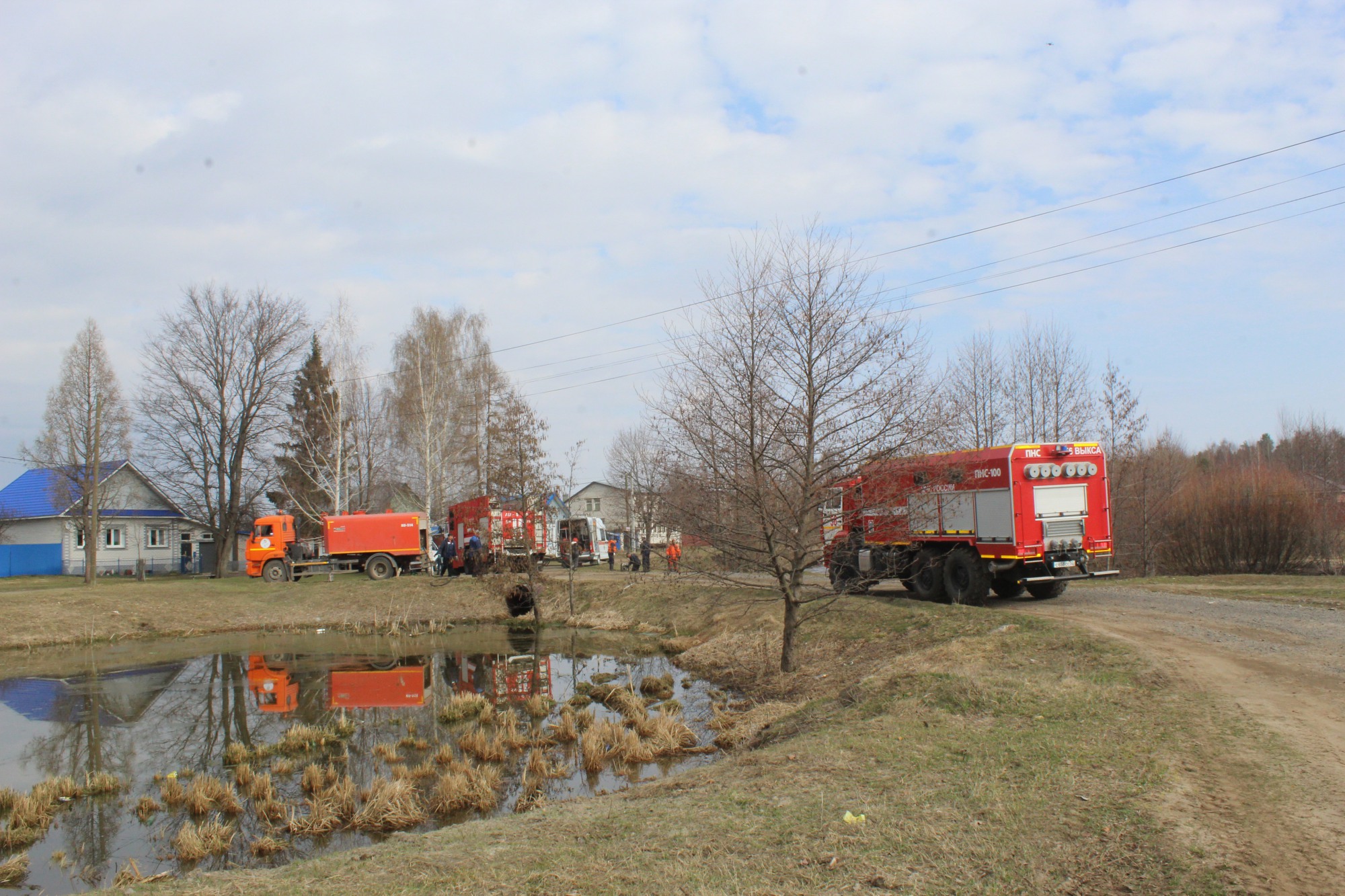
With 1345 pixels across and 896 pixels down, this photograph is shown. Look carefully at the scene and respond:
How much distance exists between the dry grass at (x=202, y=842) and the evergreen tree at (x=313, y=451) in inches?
1121

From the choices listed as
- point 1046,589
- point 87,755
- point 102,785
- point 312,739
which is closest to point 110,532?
point 87,755

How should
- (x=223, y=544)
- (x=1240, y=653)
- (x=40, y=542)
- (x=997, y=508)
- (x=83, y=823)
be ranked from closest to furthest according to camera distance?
(x=83, y=823)
(x=1240, y=653)
(x=997, y=508)
(x=223, y=544)
(x=40, y=542)

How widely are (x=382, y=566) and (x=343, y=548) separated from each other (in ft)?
5.08

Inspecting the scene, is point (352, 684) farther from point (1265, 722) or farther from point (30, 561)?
point (30, 561)

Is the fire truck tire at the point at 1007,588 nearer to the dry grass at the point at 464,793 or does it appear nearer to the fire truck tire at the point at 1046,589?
the fire truck tire at the point at 1046,589

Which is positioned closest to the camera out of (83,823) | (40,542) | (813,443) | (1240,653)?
(83,823)

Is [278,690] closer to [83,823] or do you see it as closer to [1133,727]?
[83,823]

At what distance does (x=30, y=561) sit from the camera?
4353cm

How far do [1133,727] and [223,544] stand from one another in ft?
132

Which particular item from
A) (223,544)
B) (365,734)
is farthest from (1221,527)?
(223,544)

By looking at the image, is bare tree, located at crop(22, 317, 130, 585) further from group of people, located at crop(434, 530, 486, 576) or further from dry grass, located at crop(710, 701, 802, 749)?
dry grass, located at crop(710, 701, 802, 749)

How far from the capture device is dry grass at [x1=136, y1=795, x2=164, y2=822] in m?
9.28

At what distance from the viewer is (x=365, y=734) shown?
12828 mm

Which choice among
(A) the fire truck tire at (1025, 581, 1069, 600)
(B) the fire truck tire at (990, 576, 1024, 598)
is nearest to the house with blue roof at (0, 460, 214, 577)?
(B) the fire truck tire at (990, 576, 1024, 598)
